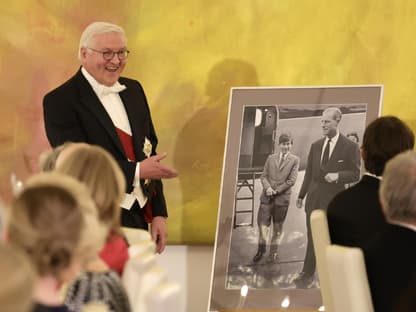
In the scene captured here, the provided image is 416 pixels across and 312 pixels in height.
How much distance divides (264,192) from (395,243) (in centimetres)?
212

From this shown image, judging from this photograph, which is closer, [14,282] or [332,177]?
[14,282]

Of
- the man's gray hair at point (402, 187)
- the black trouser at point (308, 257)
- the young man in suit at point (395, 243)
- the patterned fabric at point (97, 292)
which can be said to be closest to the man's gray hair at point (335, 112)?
the black trouser at point (308, 257)

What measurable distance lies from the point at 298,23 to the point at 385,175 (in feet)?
9.34

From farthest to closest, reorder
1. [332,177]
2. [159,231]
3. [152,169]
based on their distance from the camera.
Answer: [332,177] < [159,231] < [152,169]

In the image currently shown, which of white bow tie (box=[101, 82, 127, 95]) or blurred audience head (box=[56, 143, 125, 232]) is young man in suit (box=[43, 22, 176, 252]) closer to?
white bow tie (box=[101, 82, 127, 95])

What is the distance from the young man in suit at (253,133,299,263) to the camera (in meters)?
5.42

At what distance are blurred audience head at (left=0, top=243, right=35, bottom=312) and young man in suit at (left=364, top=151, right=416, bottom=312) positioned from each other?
6.17 ft

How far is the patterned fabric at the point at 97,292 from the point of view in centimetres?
257

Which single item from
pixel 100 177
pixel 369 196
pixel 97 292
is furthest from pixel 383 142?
pixel 97 292

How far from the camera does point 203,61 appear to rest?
5945 mm

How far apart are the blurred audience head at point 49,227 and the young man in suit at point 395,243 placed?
4.76 ft

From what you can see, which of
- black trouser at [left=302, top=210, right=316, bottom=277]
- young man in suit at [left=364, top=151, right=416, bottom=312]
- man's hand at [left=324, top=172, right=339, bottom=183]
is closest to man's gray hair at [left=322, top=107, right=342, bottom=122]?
man's hand at [left=324, top=172, right=339, bottom=183]

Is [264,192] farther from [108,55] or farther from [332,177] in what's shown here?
[108,55]

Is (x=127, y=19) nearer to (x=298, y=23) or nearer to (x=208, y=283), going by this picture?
(x=298, y=23)
